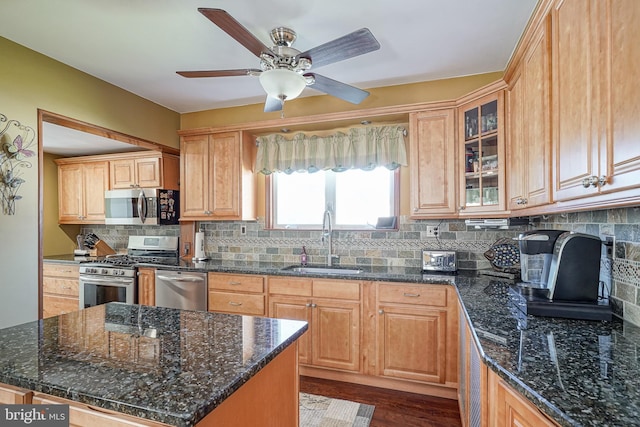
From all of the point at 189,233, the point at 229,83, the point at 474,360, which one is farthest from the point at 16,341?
the point at 189,233

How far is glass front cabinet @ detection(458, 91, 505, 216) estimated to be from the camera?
2406mm

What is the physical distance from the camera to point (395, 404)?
241cm

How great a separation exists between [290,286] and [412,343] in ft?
3.52

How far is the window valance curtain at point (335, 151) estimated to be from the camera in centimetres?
304

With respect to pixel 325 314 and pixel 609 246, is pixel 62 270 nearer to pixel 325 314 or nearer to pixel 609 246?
pixel 325 314

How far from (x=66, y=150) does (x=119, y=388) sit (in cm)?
462

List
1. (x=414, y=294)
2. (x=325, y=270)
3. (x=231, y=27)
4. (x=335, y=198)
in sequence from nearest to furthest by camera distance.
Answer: (x=231, y=27) → (x=414, y=294) → (x=325, y=270) → (x=335, y=198)

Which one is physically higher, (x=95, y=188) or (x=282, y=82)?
(x=282, y=82)

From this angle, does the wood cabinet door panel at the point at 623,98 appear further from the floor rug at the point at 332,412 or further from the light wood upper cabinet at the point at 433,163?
the floor rug at the point at 332,412

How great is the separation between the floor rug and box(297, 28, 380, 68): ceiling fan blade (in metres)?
2.23

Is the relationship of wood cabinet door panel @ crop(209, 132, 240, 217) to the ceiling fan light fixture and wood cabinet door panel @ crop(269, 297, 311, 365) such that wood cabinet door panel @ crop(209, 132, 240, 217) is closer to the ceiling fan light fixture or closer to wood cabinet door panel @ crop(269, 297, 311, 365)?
wood cabinet door panel @ crop(269, 297, 311, 365)

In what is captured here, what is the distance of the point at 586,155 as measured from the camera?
1.18m

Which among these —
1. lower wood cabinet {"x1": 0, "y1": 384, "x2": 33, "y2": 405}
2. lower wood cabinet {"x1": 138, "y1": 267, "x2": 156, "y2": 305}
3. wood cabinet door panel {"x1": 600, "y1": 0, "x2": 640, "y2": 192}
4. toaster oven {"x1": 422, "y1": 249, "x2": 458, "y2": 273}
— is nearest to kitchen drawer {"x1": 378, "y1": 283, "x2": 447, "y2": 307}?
toaster oven {"x1": 422, "y1": 249, "x2": 458, "y2": 273}

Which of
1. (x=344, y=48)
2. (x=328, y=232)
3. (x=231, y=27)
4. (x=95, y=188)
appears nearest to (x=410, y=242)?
(x=328, y=232)
